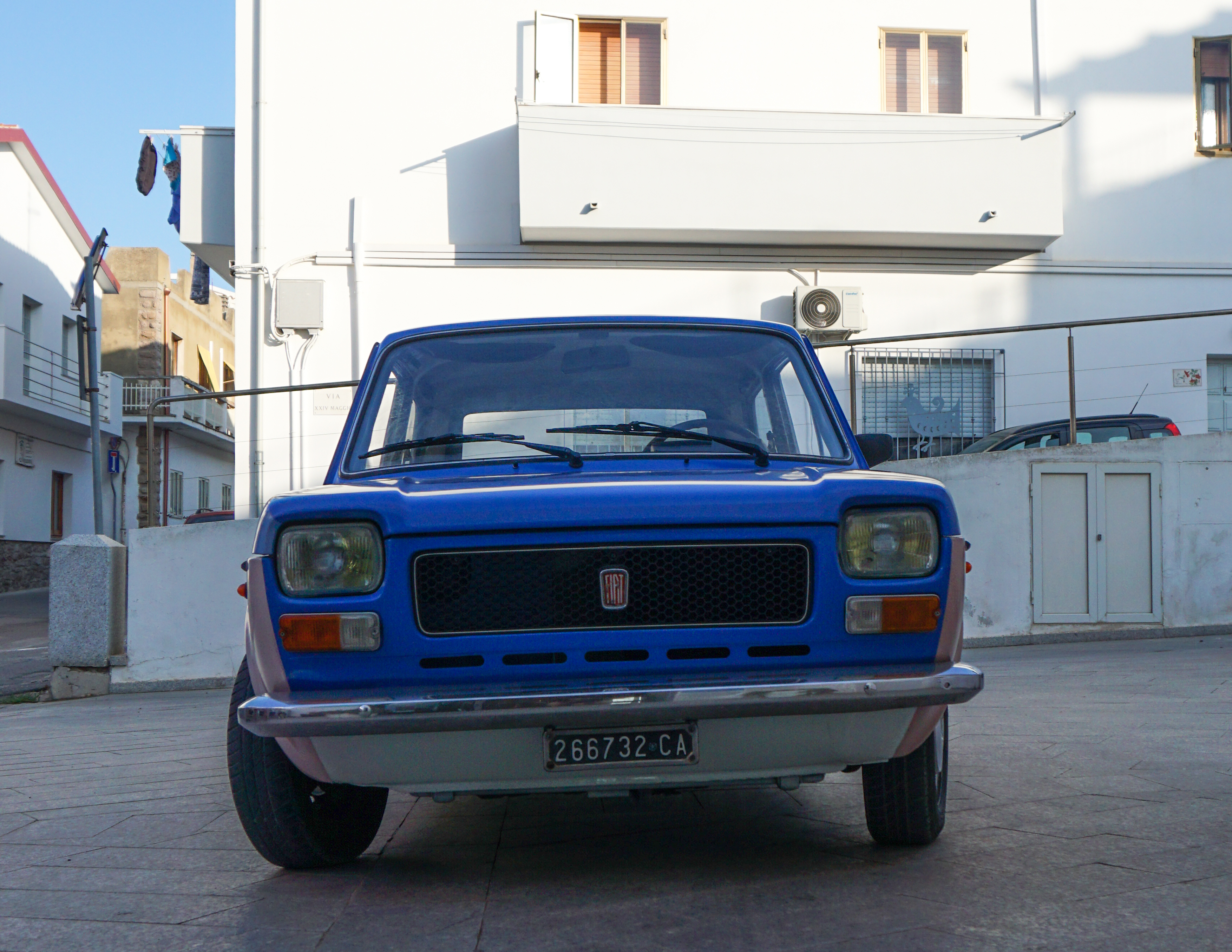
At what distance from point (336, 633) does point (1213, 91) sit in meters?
15.5

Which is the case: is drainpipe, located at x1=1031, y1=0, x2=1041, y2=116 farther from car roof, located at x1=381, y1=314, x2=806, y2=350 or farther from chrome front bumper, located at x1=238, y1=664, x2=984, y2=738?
chrome front bumper, located at x1=238, y1=664, x2=984, y2=738

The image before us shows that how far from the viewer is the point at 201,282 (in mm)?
16719

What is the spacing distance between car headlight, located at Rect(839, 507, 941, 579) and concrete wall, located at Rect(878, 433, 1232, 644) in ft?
27.1

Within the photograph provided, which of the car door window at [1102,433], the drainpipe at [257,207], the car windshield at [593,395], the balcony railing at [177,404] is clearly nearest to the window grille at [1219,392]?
the car door window at [1102,433]

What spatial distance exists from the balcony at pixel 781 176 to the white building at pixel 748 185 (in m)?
0.03

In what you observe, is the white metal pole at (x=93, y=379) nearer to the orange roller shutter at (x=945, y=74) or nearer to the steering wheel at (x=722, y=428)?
the orange roller shutter at (x=945, y=74)

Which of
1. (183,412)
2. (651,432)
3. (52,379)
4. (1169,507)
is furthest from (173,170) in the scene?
(183,412)

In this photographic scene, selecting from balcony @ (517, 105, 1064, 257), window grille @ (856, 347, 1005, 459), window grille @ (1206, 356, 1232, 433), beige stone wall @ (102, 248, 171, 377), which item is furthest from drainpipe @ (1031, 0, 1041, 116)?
beige stone wall @ (102, 248, 171, 377)

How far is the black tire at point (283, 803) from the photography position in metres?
3.38

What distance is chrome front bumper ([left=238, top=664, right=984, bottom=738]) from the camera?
9.49ft

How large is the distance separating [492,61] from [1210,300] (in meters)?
9.12

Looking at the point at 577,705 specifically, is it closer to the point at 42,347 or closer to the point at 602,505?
the point at 602,505

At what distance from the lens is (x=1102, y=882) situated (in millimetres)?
Answer: 3264

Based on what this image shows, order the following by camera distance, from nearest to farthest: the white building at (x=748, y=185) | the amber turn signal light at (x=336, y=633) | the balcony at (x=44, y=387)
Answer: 1. the amber turn signal light at (x=336, y=633)
2. the white building at (x=748, y=185)
3. the balcony at (x=44, y=387)
